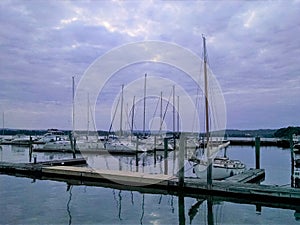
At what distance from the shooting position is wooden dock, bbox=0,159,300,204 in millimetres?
14797

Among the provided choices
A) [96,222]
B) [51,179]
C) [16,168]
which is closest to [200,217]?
[96,222]

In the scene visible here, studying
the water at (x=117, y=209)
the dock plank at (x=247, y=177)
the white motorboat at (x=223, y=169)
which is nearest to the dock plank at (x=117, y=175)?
the water at (x=117, y=209)

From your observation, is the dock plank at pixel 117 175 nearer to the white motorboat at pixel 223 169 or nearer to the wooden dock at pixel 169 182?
the wooden dock at pixel 169 182

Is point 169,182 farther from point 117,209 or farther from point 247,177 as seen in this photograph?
point 247,177

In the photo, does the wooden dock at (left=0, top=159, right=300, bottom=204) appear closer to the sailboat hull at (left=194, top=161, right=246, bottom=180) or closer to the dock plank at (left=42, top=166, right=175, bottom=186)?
the dock plank at (left=42, top=166, right=175, bottom=186)

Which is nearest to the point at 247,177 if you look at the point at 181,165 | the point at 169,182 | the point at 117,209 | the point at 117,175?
the point at 181,165

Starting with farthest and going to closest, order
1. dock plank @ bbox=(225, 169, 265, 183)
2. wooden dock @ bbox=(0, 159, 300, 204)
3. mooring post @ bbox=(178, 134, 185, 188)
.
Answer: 1. dock plank @ bbox=(225, 169, 265, 183)
2. mooring post @ bbox=(178, 134, 185, 188)
3. wooden dock @ bbox=(0, 159, 300, 204)

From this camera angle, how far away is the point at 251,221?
41.3 feet

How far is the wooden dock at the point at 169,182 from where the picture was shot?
Result: 1480 cm

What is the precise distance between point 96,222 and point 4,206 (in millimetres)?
4809

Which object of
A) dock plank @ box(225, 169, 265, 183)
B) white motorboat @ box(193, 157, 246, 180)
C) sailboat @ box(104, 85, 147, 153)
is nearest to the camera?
dock plank @ box(225, 169, 265, 183)

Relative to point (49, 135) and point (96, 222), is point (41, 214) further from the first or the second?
point (49, 135)

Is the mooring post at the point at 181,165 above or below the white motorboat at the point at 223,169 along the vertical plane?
above

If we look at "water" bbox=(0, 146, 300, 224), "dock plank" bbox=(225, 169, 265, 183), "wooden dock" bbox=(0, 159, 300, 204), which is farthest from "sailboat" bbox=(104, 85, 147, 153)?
"water" bbox=(0, 146, 300, 224)
